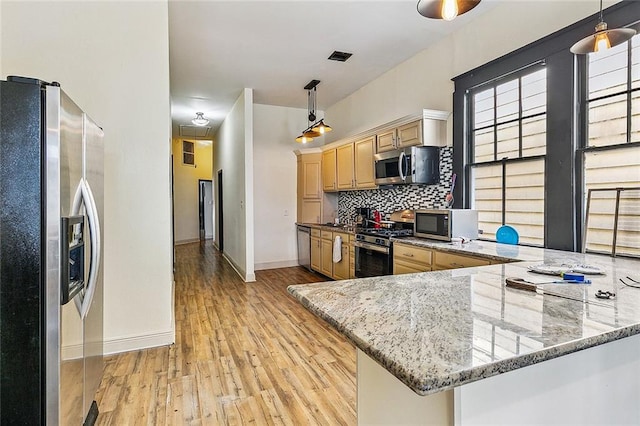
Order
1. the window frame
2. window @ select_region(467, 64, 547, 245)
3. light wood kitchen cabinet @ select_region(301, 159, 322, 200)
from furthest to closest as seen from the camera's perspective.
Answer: light wood kitchen cabinet @ select_region(301, 159, 322, 200)
window @ select_region(467, 64, 547, 245)
the window frame

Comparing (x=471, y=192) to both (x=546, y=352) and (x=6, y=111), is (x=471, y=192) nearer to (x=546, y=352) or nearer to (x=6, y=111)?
(x=546, y=352)

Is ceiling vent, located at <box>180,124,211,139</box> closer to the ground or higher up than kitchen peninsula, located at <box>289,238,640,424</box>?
higher up

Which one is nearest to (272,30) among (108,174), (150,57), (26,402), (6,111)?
(150,57)

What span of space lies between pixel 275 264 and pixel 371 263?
276 centimetres

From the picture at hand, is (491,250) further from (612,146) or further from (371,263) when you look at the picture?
(371,263)

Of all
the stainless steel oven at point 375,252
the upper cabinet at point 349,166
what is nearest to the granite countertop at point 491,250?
the stainless steel oven at point 375,252

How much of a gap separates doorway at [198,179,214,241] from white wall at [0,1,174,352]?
833 centimetres

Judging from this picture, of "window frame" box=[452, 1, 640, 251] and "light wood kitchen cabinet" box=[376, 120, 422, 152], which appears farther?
"light wood kitchen cabinet" box=[376, 120, 422, 152]

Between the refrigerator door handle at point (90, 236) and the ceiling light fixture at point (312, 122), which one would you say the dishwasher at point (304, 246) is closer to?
the ceiling light fixture at point (312, 122)

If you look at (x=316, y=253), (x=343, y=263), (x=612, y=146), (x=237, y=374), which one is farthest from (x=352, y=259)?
(x=612, y=146)

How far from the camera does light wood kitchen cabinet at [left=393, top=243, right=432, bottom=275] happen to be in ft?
10.6

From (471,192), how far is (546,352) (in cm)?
301

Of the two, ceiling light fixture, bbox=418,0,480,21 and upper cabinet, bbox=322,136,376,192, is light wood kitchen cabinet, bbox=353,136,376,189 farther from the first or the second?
ceiling light fixture, bbox=418,0,480,21

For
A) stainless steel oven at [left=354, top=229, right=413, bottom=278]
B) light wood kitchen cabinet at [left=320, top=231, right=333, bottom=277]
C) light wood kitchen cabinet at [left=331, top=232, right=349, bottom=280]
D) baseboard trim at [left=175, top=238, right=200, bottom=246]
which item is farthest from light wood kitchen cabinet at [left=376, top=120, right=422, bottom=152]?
baseboard trim at [left=175, top=238, right=200, bottom=246]
